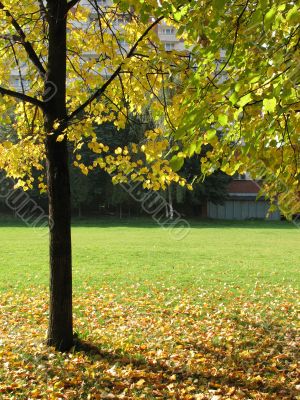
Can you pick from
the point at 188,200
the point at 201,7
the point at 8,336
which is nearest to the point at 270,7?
the point at 201,7

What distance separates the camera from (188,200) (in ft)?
151

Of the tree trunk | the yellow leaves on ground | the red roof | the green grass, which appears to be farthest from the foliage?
the red roof

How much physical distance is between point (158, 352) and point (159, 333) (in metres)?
0.92

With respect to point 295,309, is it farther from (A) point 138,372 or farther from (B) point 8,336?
(B) point 8,336

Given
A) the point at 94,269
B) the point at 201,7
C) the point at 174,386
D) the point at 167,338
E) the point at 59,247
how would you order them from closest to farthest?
the point at 201,7 → the point at 174,386 → the point at 59,247 → the point at 167,338 → the point at 94,269

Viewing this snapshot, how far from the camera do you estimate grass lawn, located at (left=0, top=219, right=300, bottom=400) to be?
179 inches

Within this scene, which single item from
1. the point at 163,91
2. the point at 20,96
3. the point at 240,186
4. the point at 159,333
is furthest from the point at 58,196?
the point at 240,186

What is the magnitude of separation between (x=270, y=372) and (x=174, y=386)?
1191 millimetres

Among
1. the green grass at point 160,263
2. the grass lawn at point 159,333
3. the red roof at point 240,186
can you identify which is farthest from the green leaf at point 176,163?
Result: the red roof at point 240,186

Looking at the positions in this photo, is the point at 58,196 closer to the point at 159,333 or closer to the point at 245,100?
the point at 159,333

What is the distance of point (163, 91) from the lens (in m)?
5.34

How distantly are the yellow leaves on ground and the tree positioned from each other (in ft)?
2.17

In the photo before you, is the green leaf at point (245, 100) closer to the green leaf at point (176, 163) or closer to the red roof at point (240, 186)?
the green leaf at point (176, 163)

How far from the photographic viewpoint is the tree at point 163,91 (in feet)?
10.9
